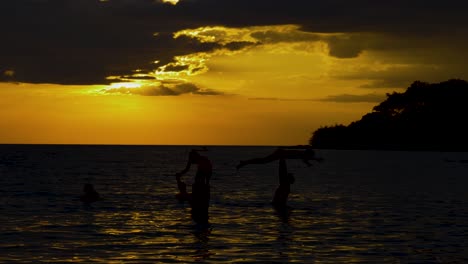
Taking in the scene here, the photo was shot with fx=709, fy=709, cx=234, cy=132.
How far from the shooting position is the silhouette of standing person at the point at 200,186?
2829cm

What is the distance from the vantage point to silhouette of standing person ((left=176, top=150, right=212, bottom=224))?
28.3 meters

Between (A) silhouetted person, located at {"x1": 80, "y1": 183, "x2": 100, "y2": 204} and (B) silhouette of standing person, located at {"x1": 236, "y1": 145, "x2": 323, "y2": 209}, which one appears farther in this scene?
(A) silhouetted person, located at {"x1": 80, "y1": 183, "x2": 100, "y2": 204}

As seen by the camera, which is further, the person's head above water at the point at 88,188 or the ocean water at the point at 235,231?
the person's head above water at the point at 88,188

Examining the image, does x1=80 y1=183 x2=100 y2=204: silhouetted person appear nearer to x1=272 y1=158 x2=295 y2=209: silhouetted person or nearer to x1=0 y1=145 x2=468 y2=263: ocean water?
x1=0 y1=145 x2=468 y2=263: ocean water

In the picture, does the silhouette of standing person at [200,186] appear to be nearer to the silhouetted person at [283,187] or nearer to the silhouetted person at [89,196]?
the silhouetted person at [283,187]

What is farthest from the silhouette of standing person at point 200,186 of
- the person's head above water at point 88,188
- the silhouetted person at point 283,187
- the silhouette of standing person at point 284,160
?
the person's head above water at point 88,188

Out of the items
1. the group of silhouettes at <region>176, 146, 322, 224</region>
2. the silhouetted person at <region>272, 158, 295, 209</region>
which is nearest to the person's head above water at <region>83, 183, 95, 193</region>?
the group of silhouettes at <region>176, 146, 322, 224</region>

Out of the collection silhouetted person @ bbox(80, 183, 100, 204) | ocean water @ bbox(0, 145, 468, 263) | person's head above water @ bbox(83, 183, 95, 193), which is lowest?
ocean water @ bbox(0, 145, 468, 263)

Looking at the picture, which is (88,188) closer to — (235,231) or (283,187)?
(283,187)

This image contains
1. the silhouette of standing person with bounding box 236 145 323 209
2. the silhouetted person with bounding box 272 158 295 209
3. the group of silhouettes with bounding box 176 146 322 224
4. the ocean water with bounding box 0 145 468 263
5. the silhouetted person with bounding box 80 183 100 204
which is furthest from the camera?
the silhouetted person with bounding box 80 183 100 204

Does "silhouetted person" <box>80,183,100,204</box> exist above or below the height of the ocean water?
above

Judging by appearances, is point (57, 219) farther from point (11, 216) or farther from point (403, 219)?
point (403, 219)

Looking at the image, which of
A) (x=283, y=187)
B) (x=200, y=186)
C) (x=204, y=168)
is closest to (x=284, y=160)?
(x=283, y=187)

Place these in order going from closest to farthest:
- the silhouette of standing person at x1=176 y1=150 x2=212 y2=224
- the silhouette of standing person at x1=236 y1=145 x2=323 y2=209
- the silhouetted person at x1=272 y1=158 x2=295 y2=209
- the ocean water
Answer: the ocean water, the silhouette of standing person at x1=176 y1=150 x2=212 y2=224, the silhouette of standing person at x1=236 y1=145 x2=323 y2=209, the silhouetted person at x1=272 y1=158 x2=295 y2=209
